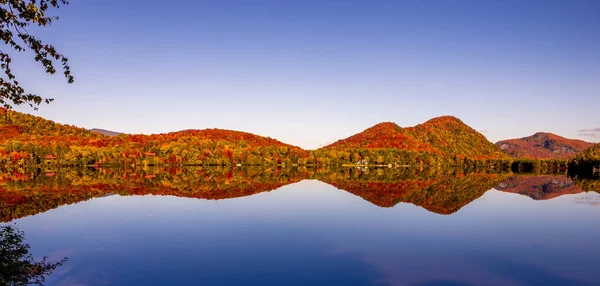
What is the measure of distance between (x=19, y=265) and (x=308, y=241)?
12014 mm

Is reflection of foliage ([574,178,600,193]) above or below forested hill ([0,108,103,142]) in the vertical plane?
below

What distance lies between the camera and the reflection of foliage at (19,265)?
12938mm

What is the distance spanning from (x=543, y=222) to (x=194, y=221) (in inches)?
946

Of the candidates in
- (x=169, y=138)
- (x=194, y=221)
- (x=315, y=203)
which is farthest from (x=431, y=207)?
(x=169, y=138)

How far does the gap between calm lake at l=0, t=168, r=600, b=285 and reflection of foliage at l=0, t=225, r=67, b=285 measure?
44 centimetres

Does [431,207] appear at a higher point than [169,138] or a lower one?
Answer: lower

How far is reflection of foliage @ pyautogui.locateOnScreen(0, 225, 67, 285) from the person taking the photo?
1294 cm

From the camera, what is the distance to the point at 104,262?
1591 cm

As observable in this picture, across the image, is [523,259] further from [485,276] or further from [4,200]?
[4,200]

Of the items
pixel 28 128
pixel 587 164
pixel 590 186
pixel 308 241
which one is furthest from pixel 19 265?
pixel 28 128

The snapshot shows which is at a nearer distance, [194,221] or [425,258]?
[425,258]

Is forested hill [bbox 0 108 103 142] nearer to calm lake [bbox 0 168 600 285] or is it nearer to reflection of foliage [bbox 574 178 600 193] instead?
calm lake [bbox 0 168 600 285]

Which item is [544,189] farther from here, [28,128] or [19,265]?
[28,128]

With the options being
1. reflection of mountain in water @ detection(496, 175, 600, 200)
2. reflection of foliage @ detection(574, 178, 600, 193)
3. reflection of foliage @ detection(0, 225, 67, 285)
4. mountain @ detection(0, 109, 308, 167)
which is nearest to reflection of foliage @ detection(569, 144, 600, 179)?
reflection of foliage @ detection(574, 178, 600, 193)
